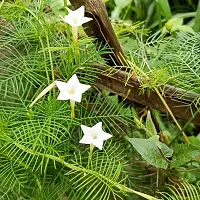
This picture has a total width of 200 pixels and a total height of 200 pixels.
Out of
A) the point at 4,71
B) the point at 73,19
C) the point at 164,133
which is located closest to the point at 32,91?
the point at 4,71

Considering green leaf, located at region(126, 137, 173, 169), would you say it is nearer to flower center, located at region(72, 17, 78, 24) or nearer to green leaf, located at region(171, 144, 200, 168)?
green leaf, located at region(171, 144, 200, 168)

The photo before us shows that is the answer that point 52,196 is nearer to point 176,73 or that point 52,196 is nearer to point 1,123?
point 1,123

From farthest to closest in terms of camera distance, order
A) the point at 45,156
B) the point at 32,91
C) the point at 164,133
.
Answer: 1. the point at 164,133
2. the point at 32,91
3. the point at 45,156

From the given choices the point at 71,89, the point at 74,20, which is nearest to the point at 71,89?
the point at 71,89

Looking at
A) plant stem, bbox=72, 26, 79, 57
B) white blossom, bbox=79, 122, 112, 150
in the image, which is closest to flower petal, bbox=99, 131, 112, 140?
white blossom, bbox=79, 122, 112, 150

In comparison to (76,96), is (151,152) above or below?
below

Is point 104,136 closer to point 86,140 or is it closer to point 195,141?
point 86,140
